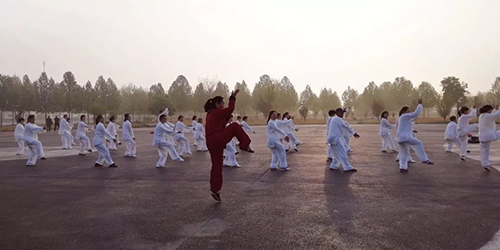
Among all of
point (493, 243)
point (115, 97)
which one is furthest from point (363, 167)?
point (115, 97)

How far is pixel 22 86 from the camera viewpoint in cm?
6456

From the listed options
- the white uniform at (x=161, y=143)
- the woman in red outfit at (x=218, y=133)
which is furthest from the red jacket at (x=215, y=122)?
the white uniform at (x=161, y=143)

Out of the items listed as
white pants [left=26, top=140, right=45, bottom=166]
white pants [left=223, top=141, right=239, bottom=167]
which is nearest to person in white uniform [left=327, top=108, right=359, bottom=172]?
white pants [left=223, top=141, right=239, bottom=167]

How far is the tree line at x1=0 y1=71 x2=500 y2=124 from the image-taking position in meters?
61.3

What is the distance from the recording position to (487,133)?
36.0 feet

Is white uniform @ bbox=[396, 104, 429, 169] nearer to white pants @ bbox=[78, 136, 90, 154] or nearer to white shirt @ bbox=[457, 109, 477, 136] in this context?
white shirt @ bbox=[457, 109, 477, 136]

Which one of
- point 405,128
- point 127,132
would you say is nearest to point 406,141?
point 405,128

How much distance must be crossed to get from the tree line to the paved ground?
49249mm

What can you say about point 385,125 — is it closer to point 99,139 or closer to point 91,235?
point 99,139

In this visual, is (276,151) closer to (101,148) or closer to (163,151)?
(163,151)

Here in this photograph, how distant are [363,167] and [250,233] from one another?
7.48m

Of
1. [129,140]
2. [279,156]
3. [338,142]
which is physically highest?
[338,142]

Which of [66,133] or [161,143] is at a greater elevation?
[161,143]

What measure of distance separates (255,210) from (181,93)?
71370 millimetres
